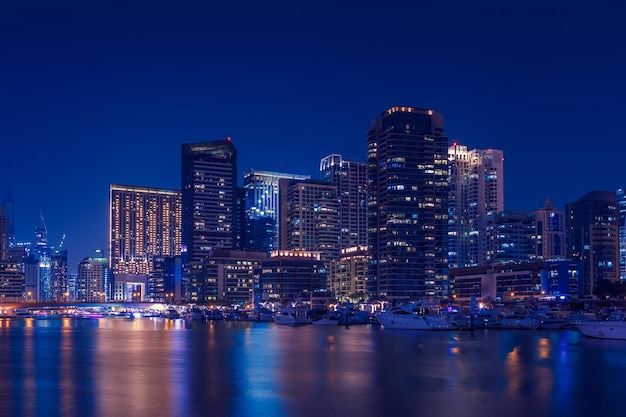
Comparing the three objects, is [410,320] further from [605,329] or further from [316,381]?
[316,381]

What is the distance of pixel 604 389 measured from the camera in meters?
55.2

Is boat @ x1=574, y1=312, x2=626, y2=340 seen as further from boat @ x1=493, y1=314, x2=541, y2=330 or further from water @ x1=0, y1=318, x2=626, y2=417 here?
boat @ x1=493, y1=314, x2=541, y2=330

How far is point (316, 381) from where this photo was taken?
5822cm

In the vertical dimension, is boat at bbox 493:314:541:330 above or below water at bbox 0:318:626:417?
below

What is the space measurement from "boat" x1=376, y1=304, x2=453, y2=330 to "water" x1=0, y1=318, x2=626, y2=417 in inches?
1819

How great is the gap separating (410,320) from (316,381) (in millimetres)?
91247

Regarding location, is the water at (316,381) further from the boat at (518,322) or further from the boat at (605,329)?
the boat at (518,322)

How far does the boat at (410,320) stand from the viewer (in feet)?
468

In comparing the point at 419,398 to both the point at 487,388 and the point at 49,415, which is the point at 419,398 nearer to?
the point at 487,388

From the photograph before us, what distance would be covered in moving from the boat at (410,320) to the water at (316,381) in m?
46.2

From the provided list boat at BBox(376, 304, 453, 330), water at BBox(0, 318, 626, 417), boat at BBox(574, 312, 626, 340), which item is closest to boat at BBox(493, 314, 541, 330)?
boat at BBox(376, 304, 453, 330)

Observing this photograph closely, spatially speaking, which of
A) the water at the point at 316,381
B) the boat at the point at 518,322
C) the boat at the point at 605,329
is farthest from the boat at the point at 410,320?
the water at the point at 316,381

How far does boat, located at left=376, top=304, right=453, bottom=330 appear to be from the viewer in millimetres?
142500

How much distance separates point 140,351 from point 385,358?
102ft
